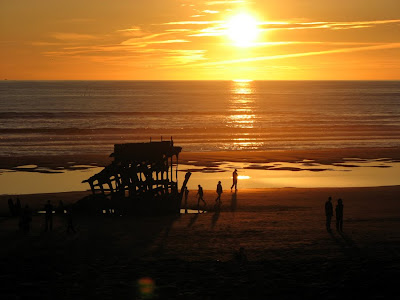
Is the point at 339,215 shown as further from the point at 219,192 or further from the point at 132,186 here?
the point at 132,186

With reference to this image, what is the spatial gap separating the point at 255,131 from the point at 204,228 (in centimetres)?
6019

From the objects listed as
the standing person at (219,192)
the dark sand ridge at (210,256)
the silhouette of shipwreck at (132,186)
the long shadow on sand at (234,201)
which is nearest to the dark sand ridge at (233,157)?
the long shadow on sand at (234,201)

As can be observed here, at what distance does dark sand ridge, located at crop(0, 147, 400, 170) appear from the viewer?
51594 mm

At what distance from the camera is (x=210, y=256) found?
2078 centimetres

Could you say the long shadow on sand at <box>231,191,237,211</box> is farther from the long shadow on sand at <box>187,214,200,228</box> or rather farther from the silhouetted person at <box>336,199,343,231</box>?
the silhouetted person at <box>336,199,343,231</box>

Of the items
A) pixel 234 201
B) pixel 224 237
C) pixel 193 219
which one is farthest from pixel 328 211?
pixel 234 201

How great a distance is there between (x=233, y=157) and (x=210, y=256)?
3531 cm

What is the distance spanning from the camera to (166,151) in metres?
31.1

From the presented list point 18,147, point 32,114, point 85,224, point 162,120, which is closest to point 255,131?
point 162,120

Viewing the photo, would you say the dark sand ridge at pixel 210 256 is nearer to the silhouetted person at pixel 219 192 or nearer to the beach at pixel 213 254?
the beach at pixel 213 254

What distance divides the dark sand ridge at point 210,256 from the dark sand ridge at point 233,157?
23151mm

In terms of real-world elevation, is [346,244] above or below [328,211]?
A: below

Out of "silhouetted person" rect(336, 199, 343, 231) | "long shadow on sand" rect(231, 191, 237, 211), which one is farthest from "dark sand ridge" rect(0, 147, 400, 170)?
"silhouetted person" rect(336, 199, 343, 231)

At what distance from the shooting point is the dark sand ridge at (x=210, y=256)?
1770 centimetres
